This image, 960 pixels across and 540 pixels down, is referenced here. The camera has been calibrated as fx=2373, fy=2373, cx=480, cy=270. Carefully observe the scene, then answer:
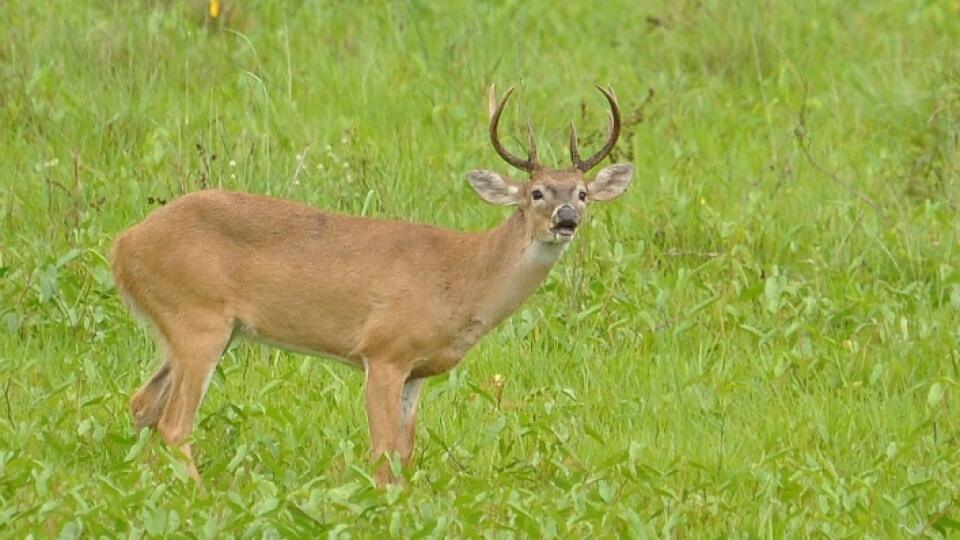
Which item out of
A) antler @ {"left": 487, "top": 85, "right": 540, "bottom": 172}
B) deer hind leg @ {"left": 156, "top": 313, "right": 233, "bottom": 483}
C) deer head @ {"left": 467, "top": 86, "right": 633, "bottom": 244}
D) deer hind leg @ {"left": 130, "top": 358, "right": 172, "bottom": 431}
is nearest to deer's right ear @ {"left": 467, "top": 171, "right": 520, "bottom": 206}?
deer head @ {"left": 467, "top": 86, "right": 633, "bottom": 244}

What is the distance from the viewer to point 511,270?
833 cm

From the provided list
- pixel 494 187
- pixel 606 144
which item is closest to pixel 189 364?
pixel 494 187

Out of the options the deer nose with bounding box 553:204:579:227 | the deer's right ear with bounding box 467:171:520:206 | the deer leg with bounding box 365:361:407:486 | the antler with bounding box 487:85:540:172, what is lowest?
the deer leg with bounding box 365:361:407:486

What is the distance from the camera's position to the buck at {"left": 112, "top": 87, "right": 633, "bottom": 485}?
8.05 metres

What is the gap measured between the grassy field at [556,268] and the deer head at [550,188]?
0.66 m

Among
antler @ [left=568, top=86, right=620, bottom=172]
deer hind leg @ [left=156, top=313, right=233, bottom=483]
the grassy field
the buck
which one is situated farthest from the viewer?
antler @ [left=568, top=86, right=620, bottom=172]

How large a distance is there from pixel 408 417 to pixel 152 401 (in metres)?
0.89

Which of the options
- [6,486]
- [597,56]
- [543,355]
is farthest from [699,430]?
[597,56]

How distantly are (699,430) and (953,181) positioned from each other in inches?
112

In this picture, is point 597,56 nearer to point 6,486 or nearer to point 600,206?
point 600,206

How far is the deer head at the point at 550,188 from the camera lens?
8109 millimetres

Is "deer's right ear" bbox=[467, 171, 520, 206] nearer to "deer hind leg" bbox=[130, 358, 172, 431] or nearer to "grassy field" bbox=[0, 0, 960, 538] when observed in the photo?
"grassy field" bbox=[0, 0, 960, 538]

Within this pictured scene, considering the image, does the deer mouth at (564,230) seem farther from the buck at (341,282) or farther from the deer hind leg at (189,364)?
the deer hind leg at (189,364)

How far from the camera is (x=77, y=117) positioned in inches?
426
